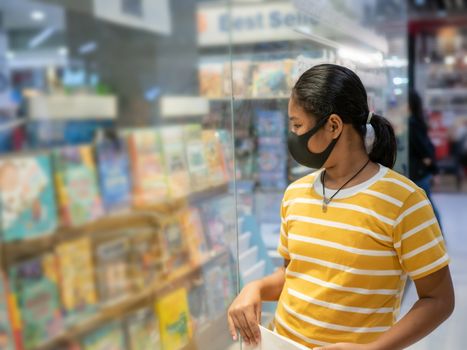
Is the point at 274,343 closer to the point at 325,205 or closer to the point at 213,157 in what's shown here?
the point at 325,205

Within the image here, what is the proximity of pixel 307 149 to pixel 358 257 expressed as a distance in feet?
0.97

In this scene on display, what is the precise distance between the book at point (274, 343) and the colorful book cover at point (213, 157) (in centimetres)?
157

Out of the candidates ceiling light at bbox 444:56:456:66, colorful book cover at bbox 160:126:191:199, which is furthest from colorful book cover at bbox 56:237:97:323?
ceiling light at bbox 444:56:456:66

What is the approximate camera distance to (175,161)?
263 centimetres

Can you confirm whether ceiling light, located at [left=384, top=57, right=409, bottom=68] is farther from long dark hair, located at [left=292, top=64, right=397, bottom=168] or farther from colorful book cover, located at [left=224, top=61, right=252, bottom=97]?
long dark hair, located at [left=292, top=64, right=397, bottom=168]

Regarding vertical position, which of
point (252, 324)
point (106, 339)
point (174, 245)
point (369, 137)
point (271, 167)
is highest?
point (369, 137)

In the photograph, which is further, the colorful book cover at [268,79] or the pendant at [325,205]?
the colorful book cover at [268,79]

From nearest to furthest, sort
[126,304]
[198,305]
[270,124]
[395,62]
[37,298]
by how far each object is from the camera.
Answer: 1. [37,298]
2. [126,304]
3. [198,305]
4. [270,124]
5. [395,62]

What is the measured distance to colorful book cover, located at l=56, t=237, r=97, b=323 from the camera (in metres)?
1.91

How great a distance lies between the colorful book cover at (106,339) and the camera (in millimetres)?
2045

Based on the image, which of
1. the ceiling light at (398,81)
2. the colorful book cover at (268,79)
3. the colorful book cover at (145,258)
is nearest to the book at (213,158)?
the colorful book cover at (268,79)

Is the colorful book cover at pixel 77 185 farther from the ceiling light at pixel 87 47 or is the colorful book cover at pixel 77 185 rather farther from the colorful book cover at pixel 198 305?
the colorful book cover at pixel 198 305

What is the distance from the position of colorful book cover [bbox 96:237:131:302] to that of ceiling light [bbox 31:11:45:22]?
844 millimetres

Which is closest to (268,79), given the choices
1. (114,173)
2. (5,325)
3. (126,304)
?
(114,173)
